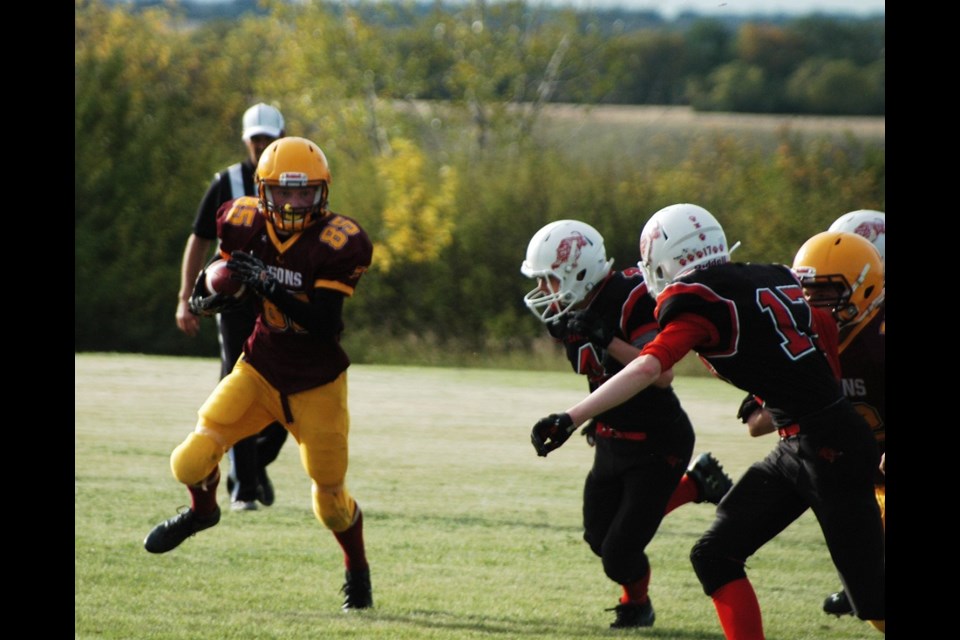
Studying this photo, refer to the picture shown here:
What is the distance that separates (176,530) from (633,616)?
182 cm

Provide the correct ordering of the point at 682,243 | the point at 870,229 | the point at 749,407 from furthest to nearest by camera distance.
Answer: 1. the point at 870,229
2. the point at 749,407
3. the point at 682,243

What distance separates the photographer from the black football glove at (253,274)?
16.6ft

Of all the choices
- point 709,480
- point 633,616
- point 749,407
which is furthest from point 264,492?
point 749,407

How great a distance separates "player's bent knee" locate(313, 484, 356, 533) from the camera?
5262mm

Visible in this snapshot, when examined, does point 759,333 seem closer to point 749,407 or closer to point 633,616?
point 749,407

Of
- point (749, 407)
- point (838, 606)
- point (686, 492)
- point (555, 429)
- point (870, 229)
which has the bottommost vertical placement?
point (838, 606)

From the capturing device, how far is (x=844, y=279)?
191 inches

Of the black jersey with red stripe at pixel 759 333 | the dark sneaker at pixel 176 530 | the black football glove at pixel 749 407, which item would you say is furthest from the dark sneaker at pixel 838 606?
the dark sneaker at pixel 176 530

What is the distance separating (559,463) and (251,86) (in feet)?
123

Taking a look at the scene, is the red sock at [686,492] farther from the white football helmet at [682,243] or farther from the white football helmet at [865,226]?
the white football helmet at [682,243]

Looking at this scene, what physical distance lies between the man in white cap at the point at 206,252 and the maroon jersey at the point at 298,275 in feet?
3.82
